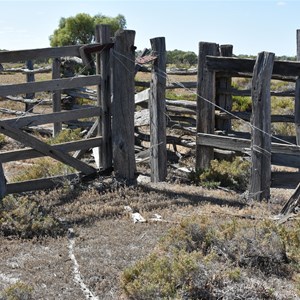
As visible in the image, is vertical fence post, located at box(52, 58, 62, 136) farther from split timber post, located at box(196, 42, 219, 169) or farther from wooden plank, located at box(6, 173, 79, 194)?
wooden plank, located at box(6, 173, 79, 194)

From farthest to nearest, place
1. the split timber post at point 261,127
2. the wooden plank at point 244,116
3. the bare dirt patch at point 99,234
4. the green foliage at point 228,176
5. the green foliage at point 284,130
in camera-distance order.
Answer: the green foliage at point 284,130 < the wooden plank at point 244,116 < the green foliage at point 228,176 < the split timber post at point 261,127 < the bare dirt patch at point 99,234

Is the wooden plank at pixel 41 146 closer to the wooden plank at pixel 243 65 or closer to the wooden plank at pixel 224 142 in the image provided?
the wooden plank at pixel 224 142

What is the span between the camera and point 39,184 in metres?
7.54

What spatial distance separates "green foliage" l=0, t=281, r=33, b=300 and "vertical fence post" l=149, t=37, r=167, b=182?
417 centimetres

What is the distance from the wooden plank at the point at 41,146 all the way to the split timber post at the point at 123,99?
19.1 inches

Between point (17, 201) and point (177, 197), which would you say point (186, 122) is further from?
point (17, 201)

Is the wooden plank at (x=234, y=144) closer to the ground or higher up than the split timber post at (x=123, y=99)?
closer to the ground

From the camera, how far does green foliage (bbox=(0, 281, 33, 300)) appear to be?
4.28 m

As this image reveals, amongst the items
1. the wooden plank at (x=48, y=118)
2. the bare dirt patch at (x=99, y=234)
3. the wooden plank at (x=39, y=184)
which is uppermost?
the wooden plank at (x=48, y=118)

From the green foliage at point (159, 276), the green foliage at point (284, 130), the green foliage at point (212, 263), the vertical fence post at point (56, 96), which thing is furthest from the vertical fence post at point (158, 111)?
the green foliage at point (284, 130)

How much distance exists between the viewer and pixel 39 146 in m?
7.48

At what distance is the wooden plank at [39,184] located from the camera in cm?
733

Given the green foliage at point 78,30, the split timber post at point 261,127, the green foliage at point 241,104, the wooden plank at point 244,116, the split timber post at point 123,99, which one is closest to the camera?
the split timber post at point 261,127

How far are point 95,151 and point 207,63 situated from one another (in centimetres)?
244
